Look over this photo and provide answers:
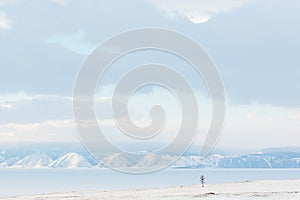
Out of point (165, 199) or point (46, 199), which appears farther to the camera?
point (46, 199)

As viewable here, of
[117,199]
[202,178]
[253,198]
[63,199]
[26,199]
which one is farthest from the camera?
[202,178]

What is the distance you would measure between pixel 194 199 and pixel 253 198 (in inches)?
190

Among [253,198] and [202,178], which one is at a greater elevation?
[202,178]

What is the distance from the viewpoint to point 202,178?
58.5 metres

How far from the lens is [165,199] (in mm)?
43219

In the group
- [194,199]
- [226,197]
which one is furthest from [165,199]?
[226,197]

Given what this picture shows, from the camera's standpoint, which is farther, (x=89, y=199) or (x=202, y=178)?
(x=202, y=178)

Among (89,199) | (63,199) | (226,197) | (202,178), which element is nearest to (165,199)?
(226,197)

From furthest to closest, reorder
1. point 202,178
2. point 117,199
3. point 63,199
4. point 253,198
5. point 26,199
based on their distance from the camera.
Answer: point 202,178 < point 26,199 < point 63,199 < point 117,199 < point 253,198

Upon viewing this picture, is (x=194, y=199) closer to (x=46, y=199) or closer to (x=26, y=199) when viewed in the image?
(x=46, y=199)

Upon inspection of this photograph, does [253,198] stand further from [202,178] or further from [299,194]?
[202,178]

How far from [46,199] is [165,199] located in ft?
48.2

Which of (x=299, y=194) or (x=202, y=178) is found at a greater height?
(x=202, y=178)

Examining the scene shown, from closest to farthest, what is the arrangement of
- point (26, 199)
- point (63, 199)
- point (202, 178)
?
1. point (63, 199)
2. point (26, 199)
3. point (202, 178)
